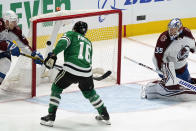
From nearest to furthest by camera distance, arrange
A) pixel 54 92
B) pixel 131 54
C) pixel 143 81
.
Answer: pixel 54 92
pixel 143 81
pixel 131 54

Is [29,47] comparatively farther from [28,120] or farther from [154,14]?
[154,14]

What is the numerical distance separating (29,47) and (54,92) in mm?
1037

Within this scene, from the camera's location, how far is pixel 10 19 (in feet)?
22.9

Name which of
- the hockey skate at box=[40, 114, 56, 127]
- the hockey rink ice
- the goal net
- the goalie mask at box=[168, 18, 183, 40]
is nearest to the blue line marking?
the hockey rink ice

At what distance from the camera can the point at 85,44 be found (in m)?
6.29

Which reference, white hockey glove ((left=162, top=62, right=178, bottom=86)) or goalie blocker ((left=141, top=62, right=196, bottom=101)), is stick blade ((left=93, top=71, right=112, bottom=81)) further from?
white hockey glove ((left=162, top=62, right=178, bottom=86))

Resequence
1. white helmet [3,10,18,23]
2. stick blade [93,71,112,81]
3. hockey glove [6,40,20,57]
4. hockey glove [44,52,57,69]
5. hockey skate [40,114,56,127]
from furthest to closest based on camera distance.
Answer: stick blade [93,71,112,81], white helmet [3,10,18,23], hockey glove [6,40,20,57], hockey skate [40,114,56,127], hockey glove [44,52,57,69]

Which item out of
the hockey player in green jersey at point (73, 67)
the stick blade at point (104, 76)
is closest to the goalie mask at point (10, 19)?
the hockey player in green jersey at point (73, 67)

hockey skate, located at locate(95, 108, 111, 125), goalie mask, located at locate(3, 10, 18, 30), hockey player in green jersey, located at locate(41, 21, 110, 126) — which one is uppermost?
goalie mask, located at locate(3, 10, 18, 30)

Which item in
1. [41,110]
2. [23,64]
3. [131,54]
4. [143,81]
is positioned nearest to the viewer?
[41,110]

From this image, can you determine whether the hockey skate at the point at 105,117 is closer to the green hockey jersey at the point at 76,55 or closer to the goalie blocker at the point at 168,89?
the green hockey jersey at the point at 76,55

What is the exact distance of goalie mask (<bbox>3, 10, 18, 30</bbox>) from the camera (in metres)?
6.93

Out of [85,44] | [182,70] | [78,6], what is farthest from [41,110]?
[78,6]

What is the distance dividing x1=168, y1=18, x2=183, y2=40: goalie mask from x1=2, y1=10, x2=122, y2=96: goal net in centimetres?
81
